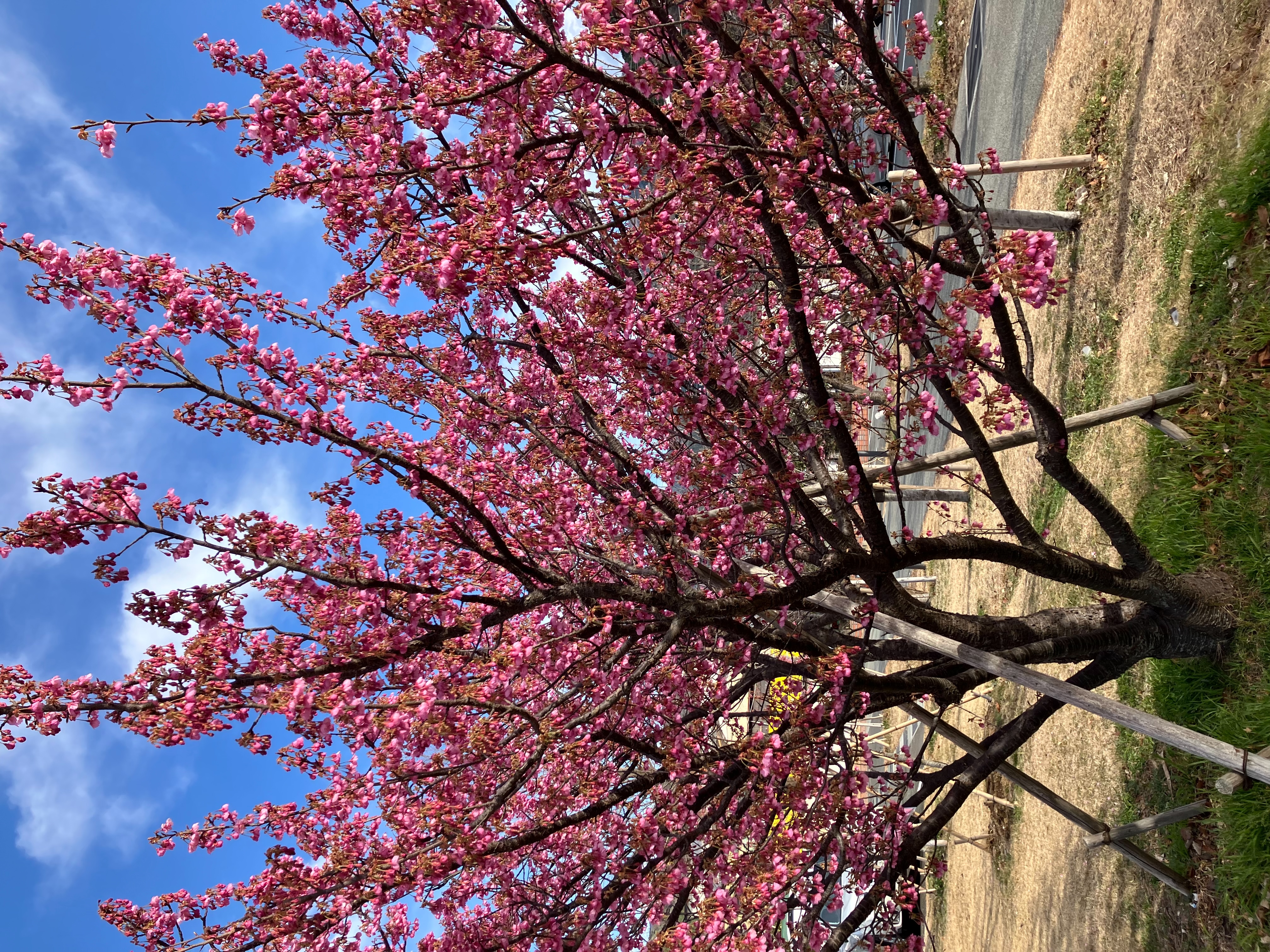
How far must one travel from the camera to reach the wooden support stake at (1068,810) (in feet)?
21.4

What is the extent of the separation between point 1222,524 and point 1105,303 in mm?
3267

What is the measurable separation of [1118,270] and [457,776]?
737 centimetres

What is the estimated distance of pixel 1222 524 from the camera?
6.28 metres

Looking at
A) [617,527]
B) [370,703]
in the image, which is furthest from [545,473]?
[370,703]

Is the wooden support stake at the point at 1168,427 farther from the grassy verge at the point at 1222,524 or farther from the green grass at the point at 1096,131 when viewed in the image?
the green grass at the point at 1096,131

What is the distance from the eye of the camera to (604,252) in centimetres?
658

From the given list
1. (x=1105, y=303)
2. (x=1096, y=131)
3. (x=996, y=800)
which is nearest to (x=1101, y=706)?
(x=1105, y=303)

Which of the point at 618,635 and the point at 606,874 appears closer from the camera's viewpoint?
the point at 618,635

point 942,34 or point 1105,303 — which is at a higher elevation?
point 942,34

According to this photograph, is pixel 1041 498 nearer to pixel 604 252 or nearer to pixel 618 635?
pixel 604 252

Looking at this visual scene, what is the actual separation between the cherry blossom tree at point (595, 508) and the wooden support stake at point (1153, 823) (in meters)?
0.99

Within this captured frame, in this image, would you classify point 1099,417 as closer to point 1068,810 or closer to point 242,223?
point 1068,810

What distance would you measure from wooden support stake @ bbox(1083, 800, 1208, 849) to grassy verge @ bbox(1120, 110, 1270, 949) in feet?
0.33

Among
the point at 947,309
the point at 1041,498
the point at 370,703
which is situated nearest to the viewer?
the point at 370,703
